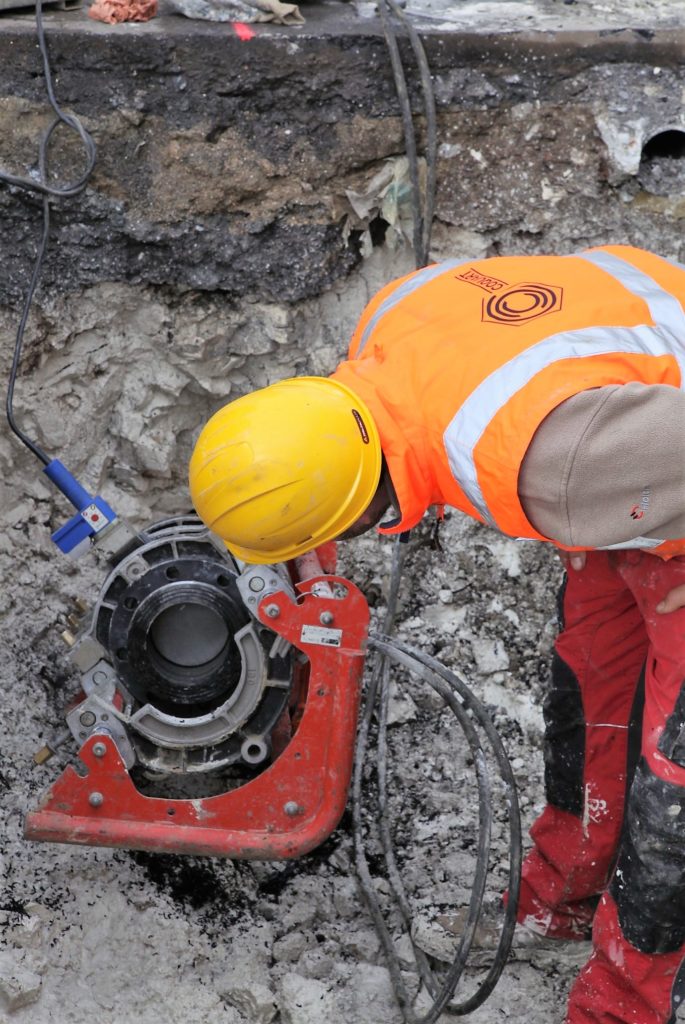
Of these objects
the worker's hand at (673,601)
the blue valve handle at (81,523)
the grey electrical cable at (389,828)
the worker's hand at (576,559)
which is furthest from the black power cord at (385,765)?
the blue valve handle at (81,523)

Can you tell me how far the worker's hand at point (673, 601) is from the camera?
6.85ft

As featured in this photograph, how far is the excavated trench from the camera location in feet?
9.13

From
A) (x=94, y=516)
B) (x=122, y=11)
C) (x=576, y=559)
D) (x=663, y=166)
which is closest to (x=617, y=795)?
(x=576, y=559)

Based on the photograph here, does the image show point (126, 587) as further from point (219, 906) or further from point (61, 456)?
point (219, 906)

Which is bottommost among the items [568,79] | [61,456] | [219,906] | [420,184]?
[219,906]

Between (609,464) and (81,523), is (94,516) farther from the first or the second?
(609,464)

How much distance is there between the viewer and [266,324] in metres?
3.16

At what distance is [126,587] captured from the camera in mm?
2566

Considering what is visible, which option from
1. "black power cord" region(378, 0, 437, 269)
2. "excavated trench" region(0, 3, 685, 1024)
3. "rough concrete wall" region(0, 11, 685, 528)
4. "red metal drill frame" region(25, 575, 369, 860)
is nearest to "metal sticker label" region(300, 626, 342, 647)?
"red metal drill frame" region(25, 575, 369, 860)

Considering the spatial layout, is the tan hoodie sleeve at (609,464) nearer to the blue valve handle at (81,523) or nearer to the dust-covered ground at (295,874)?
the blue valve handle at (81,523)

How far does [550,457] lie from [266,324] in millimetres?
1594

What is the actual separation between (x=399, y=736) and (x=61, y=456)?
1193mm

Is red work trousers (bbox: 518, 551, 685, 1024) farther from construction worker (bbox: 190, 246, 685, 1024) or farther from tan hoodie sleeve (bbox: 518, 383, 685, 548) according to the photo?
tan hoodie sleeve (bbox: 518, 383, 685, 548)

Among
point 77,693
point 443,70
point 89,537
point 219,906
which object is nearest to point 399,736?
point 219,906
